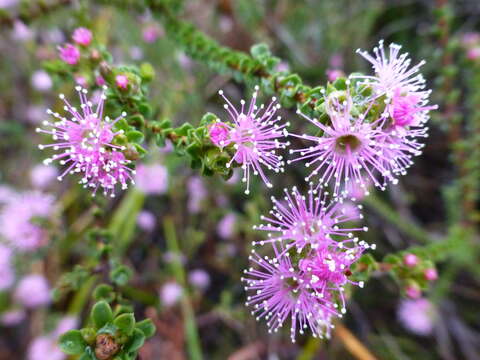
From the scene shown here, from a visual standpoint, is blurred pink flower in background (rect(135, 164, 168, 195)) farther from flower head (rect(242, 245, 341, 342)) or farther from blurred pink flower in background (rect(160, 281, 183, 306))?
flower head (rect(242, 245, 341, 342))

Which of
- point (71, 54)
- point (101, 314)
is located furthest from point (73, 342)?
point (71, 54)

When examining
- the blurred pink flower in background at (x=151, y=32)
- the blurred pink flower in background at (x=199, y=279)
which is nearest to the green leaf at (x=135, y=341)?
the blurred pink flower in background at (x=199, y=279)

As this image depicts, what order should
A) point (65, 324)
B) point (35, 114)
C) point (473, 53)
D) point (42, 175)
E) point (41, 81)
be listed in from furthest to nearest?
point (35, 114)
point (41, 81)
point (42, 175)
point (65, 324)
point (473, 53)

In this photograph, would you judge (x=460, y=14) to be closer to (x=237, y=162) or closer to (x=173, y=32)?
(x=173, y=32)

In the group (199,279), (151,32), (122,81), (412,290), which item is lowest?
(412,290)

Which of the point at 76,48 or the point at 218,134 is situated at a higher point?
the point at 76,48

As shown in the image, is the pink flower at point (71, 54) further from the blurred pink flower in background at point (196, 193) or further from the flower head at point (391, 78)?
the blurred pink flower in background at point (196, 193)

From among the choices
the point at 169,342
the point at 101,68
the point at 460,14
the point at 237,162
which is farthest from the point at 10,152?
the point at 460,14

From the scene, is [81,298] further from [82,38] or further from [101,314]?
[82,38]
